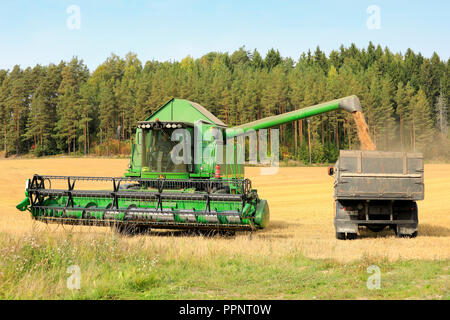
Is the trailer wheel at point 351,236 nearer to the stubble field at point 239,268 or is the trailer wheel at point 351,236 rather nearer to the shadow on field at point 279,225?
the stubble field at point 239,268

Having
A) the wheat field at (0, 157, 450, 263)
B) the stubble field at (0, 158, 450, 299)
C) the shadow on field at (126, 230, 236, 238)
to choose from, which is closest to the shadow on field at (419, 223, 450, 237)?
the wheat field at (0, 157, 450, 263)

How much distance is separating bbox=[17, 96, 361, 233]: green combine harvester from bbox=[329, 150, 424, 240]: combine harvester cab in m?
1.91

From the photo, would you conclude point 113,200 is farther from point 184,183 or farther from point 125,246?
point 125,246

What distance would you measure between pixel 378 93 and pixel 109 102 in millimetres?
46288

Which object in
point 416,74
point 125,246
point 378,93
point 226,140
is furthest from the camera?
point 416,74

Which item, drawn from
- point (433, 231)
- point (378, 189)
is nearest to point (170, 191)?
point (378, 189)

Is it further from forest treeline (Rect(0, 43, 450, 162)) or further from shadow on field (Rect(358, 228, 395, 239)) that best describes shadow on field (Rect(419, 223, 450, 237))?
forest treeline (Rect(0, 43, 450, 162))

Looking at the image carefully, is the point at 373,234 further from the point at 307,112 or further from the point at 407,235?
the point at 307,112

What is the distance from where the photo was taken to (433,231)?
1330 centimetres

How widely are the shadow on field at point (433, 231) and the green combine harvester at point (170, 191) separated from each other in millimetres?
3798

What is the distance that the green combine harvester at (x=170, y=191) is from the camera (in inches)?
433

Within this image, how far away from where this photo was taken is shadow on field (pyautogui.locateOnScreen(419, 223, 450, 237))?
12693mm
